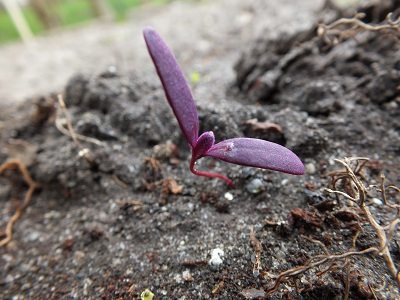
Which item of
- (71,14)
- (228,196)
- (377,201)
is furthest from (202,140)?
(71,14)

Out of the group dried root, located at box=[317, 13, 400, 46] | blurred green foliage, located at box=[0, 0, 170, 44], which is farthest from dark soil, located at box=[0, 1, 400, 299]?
blurred green foliage, located at box=[0, 0, 170, 44]

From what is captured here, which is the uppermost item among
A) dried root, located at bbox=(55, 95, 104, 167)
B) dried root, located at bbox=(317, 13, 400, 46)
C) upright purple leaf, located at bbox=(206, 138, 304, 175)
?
dried root, located at bbox=(317, 13, 400, 46)

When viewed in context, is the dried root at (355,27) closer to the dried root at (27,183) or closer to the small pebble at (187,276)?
the small pebble at (187,276)

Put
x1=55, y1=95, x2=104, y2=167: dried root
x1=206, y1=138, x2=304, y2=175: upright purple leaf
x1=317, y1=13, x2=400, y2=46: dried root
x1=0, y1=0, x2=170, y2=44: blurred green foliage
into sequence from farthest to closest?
x1=0, y1=0, x2=170, y2=44: blurred green foliage
x1=55, y1=95, x2=104, y2=167: dried root
x1=317, y1=13, x2=400, y2=46: dried root
x1=206, y1=138, x2=304, y2=175: upright purple leaf

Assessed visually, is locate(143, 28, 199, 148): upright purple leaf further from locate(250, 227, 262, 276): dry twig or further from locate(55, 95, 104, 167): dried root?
locate(55, 95, 104, 167): dried root

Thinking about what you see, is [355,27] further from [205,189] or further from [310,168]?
[205,189]

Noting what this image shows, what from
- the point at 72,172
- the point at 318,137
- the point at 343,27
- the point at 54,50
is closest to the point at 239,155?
the point at 318,137

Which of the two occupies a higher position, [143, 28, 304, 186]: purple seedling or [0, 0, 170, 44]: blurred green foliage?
[143, 28, 304, 186]: purple seedling
